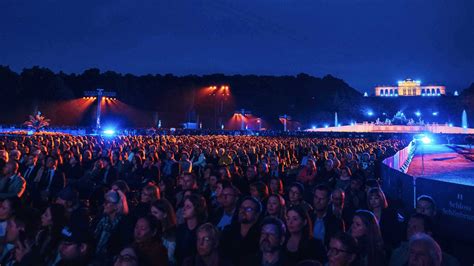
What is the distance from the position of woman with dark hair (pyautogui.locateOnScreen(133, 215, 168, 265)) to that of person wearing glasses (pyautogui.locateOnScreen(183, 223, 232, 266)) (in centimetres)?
34

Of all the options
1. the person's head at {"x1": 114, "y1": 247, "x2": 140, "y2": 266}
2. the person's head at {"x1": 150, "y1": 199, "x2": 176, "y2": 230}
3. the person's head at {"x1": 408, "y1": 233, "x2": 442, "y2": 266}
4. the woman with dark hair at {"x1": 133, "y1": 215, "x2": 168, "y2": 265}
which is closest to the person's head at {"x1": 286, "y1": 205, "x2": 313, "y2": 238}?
the person's head at {"x1": 408, "y1": 233, "x2": 442, "y2": 266}

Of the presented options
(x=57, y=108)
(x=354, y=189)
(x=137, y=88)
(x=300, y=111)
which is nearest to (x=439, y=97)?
(x=300, y=111)

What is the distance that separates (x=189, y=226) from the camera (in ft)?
16.8

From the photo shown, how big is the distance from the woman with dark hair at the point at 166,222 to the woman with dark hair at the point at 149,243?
0.31 meters

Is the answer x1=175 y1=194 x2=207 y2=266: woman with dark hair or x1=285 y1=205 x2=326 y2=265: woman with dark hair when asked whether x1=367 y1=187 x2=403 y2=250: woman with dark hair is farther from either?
x1=175 y1=194 x2=207 y2=266: woman with dark hair

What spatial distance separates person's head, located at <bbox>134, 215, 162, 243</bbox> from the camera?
442 centimetres

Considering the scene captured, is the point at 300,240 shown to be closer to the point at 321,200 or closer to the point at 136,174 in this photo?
→ the point at 321,200

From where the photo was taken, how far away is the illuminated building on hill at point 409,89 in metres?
158

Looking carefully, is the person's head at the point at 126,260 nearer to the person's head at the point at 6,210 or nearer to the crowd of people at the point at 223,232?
the crowd of people at the point at 223,232

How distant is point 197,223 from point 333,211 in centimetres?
197

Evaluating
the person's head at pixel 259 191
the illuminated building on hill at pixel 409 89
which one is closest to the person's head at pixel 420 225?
the person's head at pixel 259 191

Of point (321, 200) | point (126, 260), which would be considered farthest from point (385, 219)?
point (126, 260)

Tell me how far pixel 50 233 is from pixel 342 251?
3290 mm

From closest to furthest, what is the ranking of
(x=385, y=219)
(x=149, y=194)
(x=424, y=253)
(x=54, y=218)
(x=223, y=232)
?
(x=424, y=253), (x=54, y=218), (x=223, y=232), (x=385, y=219), (x=149, y=194)
